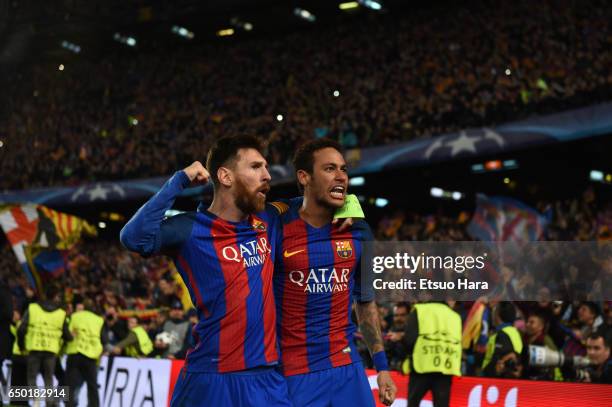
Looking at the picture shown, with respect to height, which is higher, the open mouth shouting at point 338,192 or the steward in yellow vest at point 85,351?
the open mouth shouting at point 338,192

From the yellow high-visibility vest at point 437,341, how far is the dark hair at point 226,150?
540cm

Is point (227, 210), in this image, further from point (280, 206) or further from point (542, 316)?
point (542, 316)

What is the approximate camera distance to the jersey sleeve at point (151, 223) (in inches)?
155

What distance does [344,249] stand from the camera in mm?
4797

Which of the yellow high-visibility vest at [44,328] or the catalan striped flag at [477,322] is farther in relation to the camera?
the yellow high-visibility vest at [44,328]

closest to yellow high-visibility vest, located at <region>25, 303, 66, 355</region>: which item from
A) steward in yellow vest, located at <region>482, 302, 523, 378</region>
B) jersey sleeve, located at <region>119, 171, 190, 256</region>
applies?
steward in yellow vest, located at <region>482, 302, 523, 378</region>

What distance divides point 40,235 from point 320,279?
34.3 ft

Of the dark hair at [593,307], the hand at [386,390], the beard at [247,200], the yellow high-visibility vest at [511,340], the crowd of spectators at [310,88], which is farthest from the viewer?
the crowd of spectators at [310,88]

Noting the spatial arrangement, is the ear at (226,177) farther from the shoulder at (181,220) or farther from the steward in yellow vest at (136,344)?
the steward in yellow vest at (136,344)

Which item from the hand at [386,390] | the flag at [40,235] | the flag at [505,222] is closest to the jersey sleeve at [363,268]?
the hand at [386,390]

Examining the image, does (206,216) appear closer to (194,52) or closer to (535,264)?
(535,264)

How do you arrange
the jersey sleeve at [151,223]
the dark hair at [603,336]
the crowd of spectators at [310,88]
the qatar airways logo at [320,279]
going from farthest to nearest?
the crowd of spectators at [310,88]
the dark hair at [603,336]
the qatar airways logo at [320,279]
the jersey sleeve at [151,223]

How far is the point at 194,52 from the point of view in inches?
1347

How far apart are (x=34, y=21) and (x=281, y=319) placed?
107 ft
